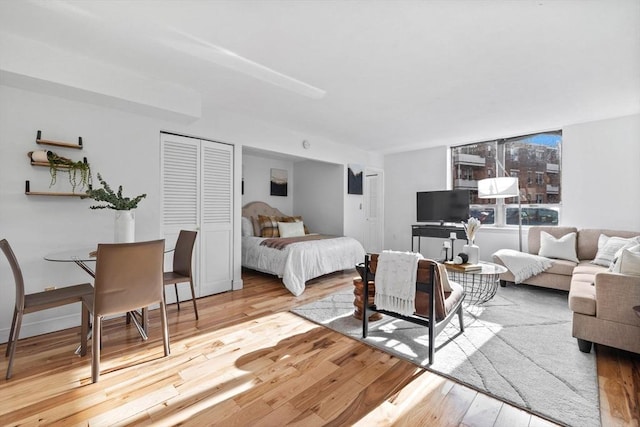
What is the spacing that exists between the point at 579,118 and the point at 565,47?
2512mm

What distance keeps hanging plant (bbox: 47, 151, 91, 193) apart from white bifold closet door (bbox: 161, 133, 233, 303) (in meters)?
0.72

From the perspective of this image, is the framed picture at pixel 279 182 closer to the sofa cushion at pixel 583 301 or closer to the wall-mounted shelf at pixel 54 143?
the wall-mounted shelf at pixel 54 143

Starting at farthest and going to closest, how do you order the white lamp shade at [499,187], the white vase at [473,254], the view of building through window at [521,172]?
the view of building through window at [521,172] → the white lamp shade at [499,187] → the white vase at [473,254]

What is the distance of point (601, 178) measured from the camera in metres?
4.22

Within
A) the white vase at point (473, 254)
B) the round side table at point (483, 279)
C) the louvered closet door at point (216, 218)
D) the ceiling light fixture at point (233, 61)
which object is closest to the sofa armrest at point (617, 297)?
the round side table at point (483, 279)

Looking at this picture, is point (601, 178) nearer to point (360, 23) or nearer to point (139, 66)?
point (360, 23)

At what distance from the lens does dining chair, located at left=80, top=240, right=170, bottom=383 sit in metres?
1.98

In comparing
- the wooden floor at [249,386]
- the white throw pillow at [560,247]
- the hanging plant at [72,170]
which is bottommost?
the wooden floor at [249,386]

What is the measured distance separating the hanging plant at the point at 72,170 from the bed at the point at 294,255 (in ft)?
7.74

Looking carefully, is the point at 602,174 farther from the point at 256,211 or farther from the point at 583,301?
the point at 256,211

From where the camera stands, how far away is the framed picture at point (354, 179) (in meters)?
5.89

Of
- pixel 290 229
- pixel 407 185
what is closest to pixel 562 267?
pixel 407 185

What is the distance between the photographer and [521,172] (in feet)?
16.6

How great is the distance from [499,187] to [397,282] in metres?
3.46
